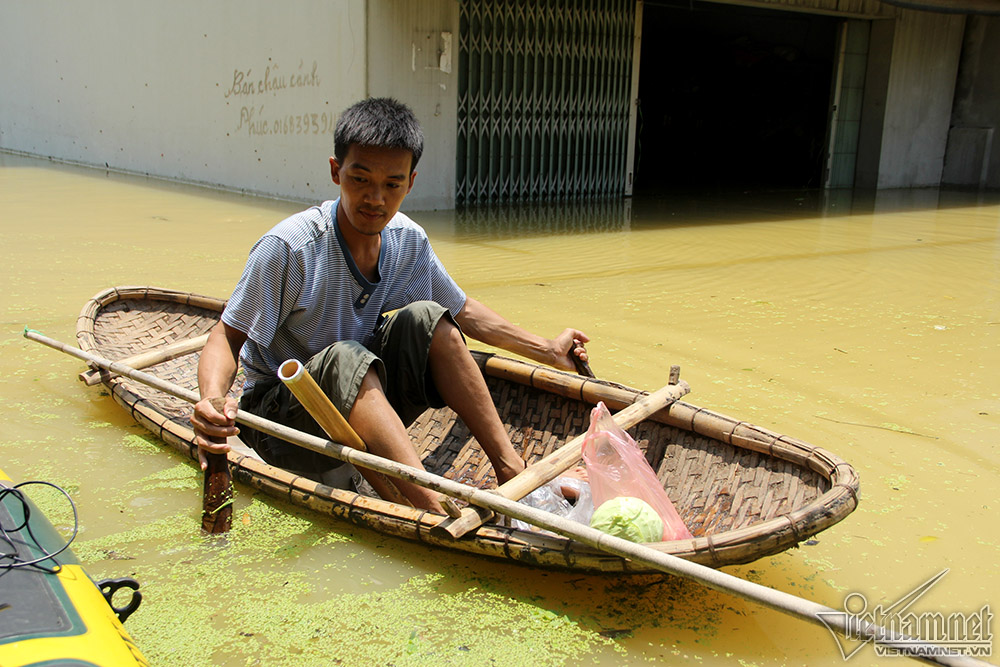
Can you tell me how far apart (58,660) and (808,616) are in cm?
99

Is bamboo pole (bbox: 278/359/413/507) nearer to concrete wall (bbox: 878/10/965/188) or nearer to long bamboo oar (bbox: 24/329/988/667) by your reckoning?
long bamboo oar (bbox: 24/329/988/667)

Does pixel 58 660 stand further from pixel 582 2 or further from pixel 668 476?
pixel 582 2

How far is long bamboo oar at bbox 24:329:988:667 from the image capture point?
116 cm

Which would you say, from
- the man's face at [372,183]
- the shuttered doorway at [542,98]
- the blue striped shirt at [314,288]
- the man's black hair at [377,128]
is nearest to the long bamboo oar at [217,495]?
the blue striped shirt at [314,288]

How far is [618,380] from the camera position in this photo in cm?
309

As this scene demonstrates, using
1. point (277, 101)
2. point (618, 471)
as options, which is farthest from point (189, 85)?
point (618, 471)

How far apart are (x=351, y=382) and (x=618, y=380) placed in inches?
56.8

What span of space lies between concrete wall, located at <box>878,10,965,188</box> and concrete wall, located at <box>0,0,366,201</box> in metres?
6.61

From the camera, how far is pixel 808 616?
1224mm

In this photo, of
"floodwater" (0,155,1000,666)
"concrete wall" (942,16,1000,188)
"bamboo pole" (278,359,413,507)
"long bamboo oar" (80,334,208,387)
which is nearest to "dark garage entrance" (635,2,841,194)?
"concrete wall" (942,16,1000,188)

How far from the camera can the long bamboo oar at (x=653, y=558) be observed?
1.16 m

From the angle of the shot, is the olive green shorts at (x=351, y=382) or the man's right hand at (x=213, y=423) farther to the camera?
the olive green shorts at (x=351, y=382)

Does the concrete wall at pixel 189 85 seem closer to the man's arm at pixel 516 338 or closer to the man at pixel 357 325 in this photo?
the man's arm at pixel 516 338

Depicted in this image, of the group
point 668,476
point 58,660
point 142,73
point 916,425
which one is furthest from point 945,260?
point 142,73
